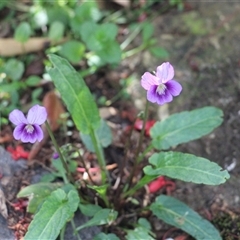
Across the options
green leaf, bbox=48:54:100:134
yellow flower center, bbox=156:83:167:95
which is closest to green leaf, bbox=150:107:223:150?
green leaf, bbox=48:54:100:134

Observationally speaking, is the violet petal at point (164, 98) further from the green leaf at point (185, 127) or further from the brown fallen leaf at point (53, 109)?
the brown fallen leaf at point (53, 109)

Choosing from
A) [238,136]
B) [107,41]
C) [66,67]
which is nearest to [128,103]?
[107,41]

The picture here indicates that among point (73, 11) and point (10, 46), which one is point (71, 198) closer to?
point (10, 46)

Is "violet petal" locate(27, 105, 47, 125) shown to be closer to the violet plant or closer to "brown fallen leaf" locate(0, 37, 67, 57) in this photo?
the violet plant

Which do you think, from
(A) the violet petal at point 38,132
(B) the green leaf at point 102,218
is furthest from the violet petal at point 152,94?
(B) the green leaf at point 102,218

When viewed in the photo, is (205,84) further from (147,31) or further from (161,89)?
(161,89)

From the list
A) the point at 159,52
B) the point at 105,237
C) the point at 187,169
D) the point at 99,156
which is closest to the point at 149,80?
the point at 187,169
